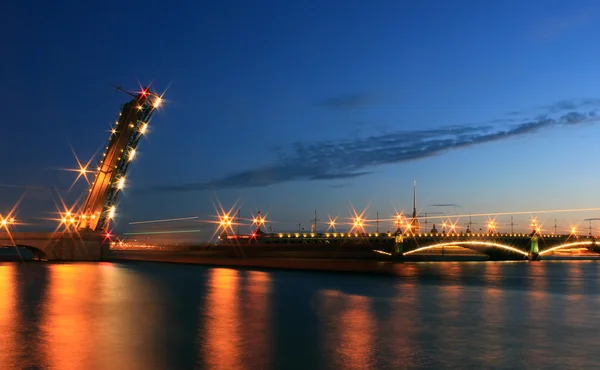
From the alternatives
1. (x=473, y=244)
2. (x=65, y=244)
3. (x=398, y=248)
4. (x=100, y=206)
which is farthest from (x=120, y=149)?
(x=473, y=244)

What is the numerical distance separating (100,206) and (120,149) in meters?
7.36

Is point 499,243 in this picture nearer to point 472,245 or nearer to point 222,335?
point 472,245

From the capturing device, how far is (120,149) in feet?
168

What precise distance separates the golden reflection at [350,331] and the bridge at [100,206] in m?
31.9

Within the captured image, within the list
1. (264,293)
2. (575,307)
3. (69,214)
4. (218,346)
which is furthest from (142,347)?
(69,214)

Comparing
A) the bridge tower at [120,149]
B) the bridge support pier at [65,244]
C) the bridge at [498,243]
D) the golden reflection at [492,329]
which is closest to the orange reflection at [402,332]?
the golden reflection at [492,329]

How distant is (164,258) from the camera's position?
8731 cm

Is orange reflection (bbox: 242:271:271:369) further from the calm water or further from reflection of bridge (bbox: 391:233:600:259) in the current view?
reflection of bridge (bbox: 391:233:600:259)

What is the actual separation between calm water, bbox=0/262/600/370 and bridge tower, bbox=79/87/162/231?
25.2m

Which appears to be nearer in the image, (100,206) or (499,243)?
(100,206)

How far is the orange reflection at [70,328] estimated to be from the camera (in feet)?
36.9

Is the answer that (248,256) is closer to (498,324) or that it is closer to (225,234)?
(225,234)

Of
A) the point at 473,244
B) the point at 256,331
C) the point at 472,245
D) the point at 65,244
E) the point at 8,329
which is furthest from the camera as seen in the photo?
the point at 472,245

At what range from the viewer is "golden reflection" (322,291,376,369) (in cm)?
1186
